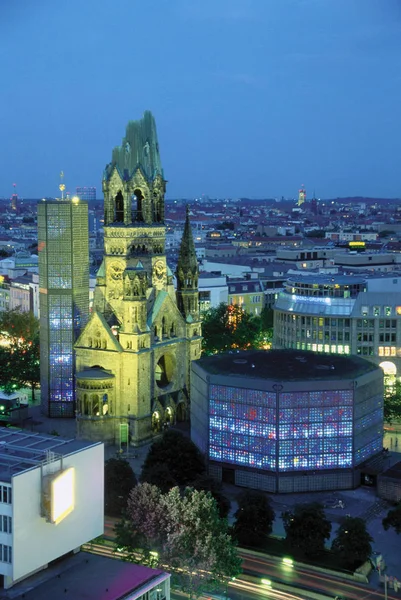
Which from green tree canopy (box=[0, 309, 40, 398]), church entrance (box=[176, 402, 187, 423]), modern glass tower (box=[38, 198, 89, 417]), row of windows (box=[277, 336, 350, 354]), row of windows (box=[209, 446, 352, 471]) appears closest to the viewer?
row of windows (box=[209, 446, 352, 471])

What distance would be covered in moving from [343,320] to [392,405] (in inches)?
863

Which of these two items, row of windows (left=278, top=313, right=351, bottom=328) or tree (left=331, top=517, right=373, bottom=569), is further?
row of windows (left=278, top=313, right=351, bottom=328)

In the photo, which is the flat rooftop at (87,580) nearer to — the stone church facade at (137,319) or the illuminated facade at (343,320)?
the stone church facade at (137,319)

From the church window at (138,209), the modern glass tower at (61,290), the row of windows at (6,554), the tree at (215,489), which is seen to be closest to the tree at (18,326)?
the modern glass tower at (61,290)

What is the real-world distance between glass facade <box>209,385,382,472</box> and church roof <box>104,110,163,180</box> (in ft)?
86.6

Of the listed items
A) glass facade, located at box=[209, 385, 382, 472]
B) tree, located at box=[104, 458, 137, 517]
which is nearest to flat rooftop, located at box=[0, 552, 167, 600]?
tree, located at box=[104, 458, 137, 517]

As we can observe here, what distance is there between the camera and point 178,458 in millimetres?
70875

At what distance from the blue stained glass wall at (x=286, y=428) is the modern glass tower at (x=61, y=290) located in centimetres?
2437

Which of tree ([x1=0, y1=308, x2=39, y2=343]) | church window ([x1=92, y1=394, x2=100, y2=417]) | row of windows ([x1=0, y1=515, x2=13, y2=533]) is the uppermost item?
tree ([x1=0, y1=308, x2=39, y2=343])

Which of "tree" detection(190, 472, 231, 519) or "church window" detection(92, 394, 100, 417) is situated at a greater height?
"church window" detection(92, 394, 100, 417)

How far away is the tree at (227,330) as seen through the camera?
11862 centimetres

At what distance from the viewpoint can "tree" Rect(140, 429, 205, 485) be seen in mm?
70062

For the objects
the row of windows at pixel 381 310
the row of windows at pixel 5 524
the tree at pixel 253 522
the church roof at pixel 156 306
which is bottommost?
the tree at pixel 253 522

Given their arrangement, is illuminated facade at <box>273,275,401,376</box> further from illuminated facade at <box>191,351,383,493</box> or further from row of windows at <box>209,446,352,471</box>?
row of windows at <box>209,446,352,471</box>
